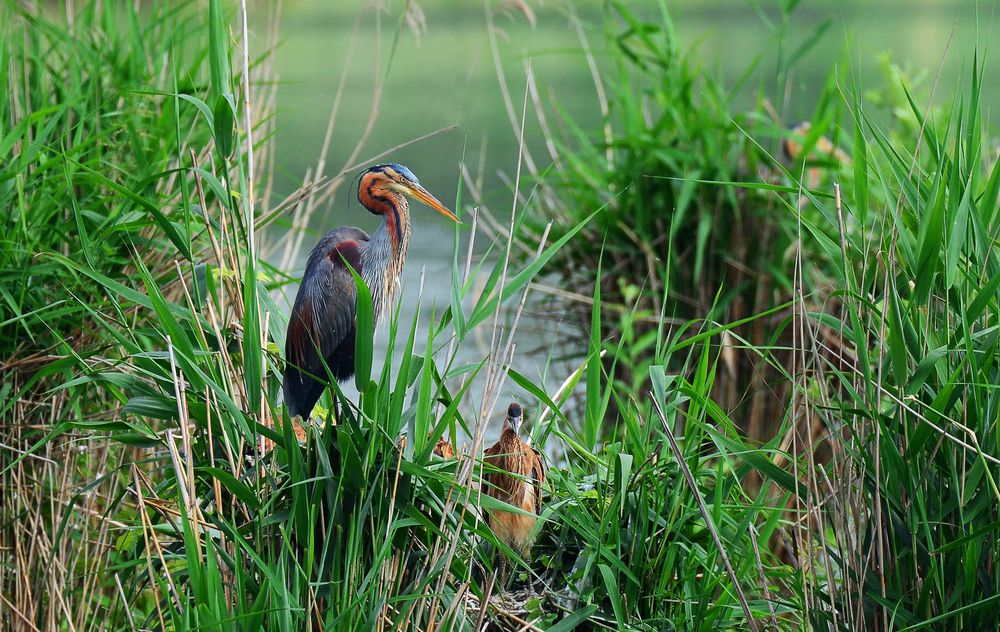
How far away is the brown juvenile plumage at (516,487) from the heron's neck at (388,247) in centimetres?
30

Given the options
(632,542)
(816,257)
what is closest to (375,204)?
(632,542)

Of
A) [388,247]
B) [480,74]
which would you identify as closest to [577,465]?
[388,247]

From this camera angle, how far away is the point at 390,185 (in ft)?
5.71

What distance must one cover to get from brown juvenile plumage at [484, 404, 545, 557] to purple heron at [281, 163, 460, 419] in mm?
292

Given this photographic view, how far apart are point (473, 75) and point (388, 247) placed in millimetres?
4282

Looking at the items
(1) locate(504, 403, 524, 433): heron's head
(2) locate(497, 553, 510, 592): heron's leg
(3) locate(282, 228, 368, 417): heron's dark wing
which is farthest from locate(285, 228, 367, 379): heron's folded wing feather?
(2) locate(497, 553, 510, 592): heron's leg

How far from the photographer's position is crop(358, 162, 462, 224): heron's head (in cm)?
172

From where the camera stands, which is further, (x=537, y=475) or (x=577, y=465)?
(x=577, y=465)

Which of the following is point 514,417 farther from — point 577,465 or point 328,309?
point 328,309

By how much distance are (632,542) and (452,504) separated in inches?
12.0

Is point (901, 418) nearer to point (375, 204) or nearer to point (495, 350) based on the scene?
point (495, 350)

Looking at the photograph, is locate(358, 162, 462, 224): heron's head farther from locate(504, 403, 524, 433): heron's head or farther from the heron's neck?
locate(504, 403, 524, 433): heron's head

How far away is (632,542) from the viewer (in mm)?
1564

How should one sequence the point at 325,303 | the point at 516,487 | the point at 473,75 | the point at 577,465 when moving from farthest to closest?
the point at 473,75
the point at 577,465
the point at 325,303
the point at 516,487
